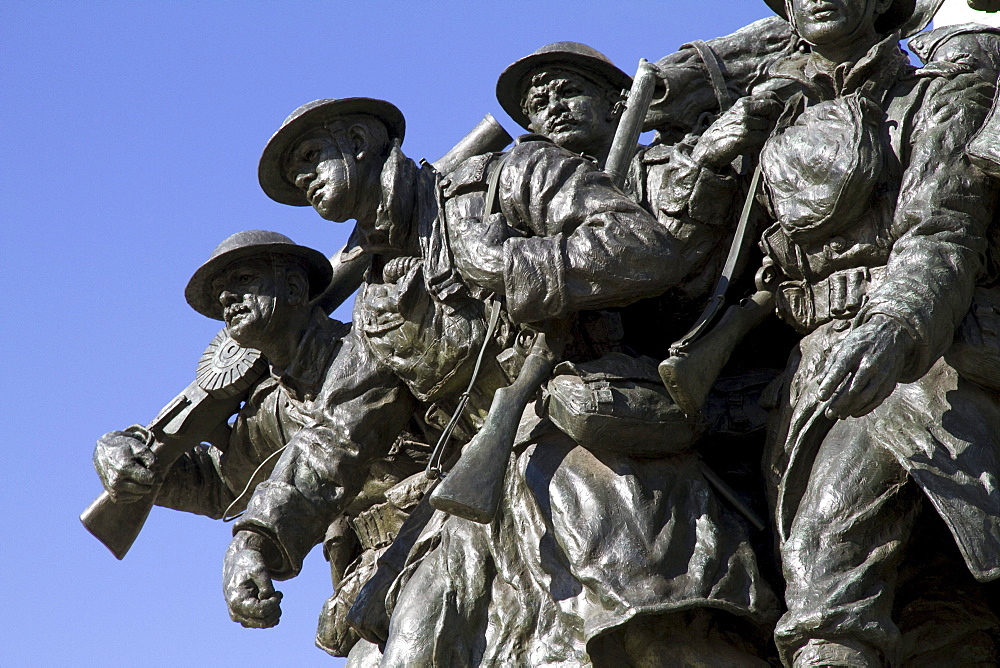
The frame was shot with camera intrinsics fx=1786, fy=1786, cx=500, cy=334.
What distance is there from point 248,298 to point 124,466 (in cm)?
116

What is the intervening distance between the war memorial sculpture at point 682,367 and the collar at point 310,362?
462mm

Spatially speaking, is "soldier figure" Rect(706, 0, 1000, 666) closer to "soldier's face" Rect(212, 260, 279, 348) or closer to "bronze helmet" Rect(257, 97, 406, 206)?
"bronze helmet" Rect(257, 97, 406, 206)

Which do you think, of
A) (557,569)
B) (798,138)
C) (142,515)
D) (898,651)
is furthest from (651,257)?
(142,515)

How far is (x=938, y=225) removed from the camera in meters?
6.43

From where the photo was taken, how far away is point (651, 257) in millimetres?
6906

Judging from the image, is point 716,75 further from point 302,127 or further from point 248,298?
point 248,298

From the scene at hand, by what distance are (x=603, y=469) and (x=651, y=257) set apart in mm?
844

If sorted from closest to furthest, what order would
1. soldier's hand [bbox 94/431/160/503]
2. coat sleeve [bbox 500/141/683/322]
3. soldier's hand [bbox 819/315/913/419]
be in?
soldier's hand [bbox 819/315/913/419] → coat sleeve [bbox 500/141/683/322] → soldier's hand [bbox 94/431/160/503]

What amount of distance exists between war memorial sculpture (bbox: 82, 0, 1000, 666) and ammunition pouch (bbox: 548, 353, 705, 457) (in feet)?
0.04

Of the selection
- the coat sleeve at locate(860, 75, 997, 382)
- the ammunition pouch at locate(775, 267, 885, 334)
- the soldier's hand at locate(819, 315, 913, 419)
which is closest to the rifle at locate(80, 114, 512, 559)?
the ammunition pouch at locate(775, 267, 885, 334)

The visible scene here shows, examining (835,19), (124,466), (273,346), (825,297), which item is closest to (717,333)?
(825,297)

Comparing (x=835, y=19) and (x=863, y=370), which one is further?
(x=835, y=19)

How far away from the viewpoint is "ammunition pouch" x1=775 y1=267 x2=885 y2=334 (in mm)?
6711

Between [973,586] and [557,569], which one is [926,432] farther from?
[557,569]
